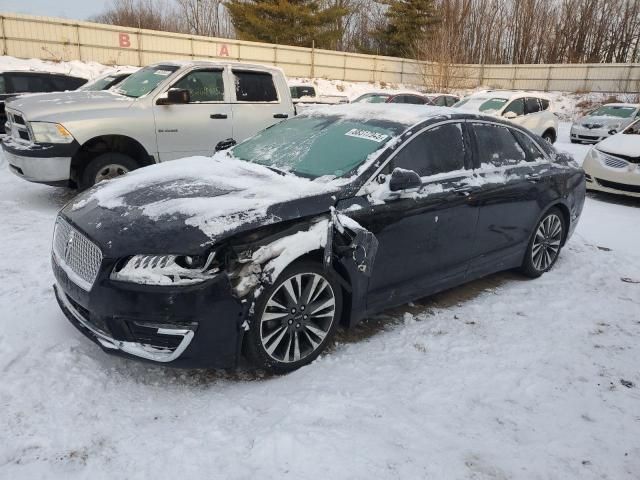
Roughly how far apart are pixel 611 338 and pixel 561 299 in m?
0.71

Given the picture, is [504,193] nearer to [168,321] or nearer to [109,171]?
[168,321]

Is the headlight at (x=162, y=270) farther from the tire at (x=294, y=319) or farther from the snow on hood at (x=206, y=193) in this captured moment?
the tire at (x=294, y=319)

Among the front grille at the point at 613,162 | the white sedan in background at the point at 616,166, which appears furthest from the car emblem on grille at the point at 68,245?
the front grille at the point at 613,162

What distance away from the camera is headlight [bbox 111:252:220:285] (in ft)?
8.77

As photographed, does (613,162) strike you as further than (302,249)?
Yes

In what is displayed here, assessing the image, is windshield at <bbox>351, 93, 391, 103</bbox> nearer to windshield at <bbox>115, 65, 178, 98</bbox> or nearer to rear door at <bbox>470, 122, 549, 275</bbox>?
windshield at <bbox>115, 65, 178, 98</bbox>

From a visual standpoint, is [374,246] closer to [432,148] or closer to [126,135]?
[432,148]

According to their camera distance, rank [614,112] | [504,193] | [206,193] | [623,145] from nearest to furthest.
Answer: [206,193] → [504,193] → [623,145] → [614,112]

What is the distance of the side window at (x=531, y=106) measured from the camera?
14.6m

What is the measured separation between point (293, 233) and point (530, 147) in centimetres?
304

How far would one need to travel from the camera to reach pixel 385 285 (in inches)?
140

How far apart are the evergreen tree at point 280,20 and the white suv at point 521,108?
23.6 metres

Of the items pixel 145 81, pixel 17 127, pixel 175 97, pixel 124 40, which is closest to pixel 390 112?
pixel 175 97

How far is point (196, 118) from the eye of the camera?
6.81 meters
